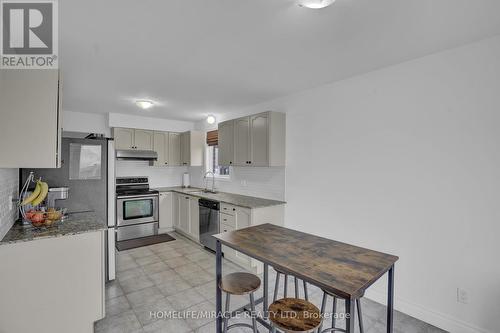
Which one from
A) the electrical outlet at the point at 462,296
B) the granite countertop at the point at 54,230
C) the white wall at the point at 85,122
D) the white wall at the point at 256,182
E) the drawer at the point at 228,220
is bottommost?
the electrical outlet at the point at 462,296

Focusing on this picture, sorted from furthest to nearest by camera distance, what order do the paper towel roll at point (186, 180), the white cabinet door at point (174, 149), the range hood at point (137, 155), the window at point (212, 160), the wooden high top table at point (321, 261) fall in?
the paper towel roll at point (186, 180), the white cabinet door at point (174, 149), the window at point (212, 160), the range hood at point (137, 155), the wooden high top table at point (321, 261)

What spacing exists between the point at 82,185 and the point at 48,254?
118 cm

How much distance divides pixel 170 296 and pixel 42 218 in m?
1.49

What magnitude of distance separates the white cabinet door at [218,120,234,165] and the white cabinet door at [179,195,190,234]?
1164 mm

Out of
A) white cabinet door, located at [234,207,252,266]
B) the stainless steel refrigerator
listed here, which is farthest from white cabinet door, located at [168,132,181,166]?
white cabinet door, located at [234,207,252,266]

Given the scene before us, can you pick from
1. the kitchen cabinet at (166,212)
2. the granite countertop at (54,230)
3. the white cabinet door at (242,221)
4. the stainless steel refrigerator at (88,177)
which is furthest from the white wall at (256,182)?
the granite countertop at (54,230)

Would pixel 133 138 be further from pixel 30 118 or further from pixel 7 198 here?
pixel 30 118

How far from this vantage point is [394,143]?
252cm

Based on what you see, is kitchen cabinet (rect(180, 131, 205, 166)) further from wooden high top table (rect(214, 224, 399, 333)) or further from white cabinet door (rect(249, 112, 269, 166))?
wooden high top table (rect(214, 224, 399, 333))

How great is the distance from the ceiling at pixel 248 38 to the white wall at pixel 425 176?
26 cm

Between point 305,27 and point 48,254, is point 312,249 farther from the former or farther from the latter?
point 48,254

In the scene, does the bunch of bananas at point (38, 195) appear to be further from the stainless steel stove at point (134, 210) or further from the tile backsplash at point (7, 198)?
the stainless steel stove at point (134, 210)

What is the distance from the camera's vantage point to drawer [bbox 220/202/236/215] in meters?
3.60

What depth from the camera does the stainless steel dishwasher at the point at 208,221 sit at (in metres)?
3.96
